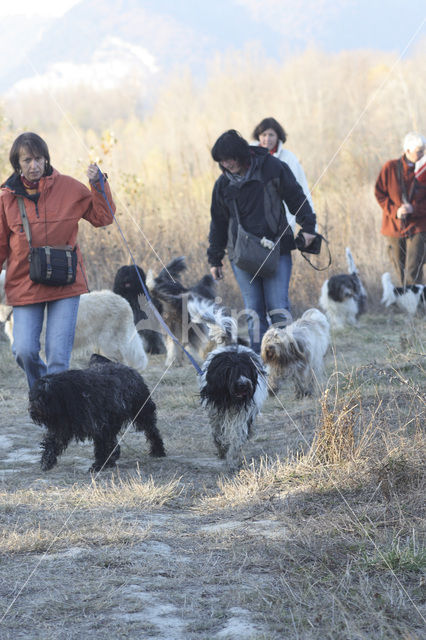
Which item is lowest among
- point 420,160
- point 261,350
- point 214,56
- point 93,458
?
point 93,458

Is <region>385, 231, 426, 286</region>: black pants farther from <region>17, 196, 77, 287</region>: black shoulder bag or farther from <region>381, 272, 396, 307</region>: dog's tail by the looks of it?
<region>17, 196, 77, 287</region>: black shoulder bag

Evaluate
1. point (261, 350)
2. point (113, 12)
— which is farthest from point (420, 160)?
point (113, 12)

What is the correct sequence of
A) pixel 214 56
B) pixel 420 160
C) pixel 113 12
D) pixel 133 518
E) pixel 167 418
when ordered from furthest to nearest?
pixel 113 12 < pixel 214 56 < pixel 420 160 < pixel 167 418 < pixel 133 518

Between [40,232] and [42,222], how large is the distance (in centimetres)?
6

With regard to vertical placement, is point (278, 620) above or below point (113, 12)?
below

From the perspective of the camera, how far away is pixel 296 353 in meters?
6.62

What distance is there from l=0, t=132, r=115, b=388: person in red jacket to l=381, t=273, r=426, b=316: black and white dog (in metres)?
5.95

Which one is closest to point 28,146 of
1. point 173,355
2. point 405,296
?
point 173,355

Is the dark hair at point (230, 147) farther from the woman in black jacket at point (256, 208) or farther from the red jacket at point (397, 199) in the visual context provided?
the red jacket at point (397, 199)

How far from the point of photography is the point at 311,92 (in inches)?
911

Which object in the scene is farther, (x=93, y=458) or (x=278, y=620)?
(x=93, y=458)

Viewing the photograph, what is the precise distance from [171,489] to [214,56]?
78.9 ft

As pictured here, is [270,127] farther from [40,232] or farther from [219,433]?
[219,433]

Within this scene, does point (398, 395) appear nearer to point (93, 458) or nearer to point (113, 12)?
point (93, 458)
